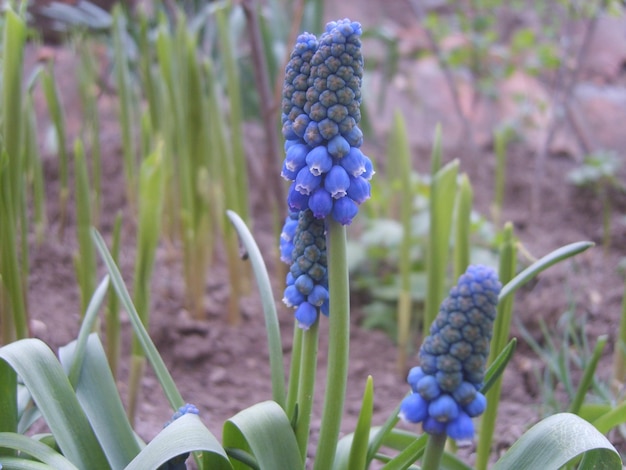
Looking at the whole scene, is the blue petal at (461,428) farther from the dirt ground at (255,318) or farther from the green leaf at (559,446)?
the dirt ground at (255,318)

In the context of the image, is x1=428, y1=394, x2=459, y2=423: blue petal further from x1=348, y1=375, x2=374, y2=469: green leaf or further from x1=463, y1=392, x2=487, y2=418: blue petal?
x1=348, y1=375, x2=374, y2=469: green leaf

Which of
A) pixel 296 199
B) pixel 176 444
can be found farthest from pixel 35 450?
pixel 296 199

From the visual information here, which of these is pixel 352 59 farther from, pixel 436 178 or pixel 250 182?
pixel 250 182

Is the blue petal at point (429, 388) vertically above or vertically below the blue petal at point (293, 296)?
below

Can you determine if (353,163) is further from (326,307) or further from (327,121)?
(326,307)

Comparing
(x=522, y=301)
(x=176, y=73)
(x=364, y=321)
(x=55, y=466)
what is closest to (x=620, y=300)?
(x=522, y=301)

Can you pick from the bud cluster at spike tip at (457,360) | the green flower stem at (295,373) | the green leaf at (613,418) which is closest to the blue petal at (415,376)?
the bud cluster at spike tip at (457,360)
